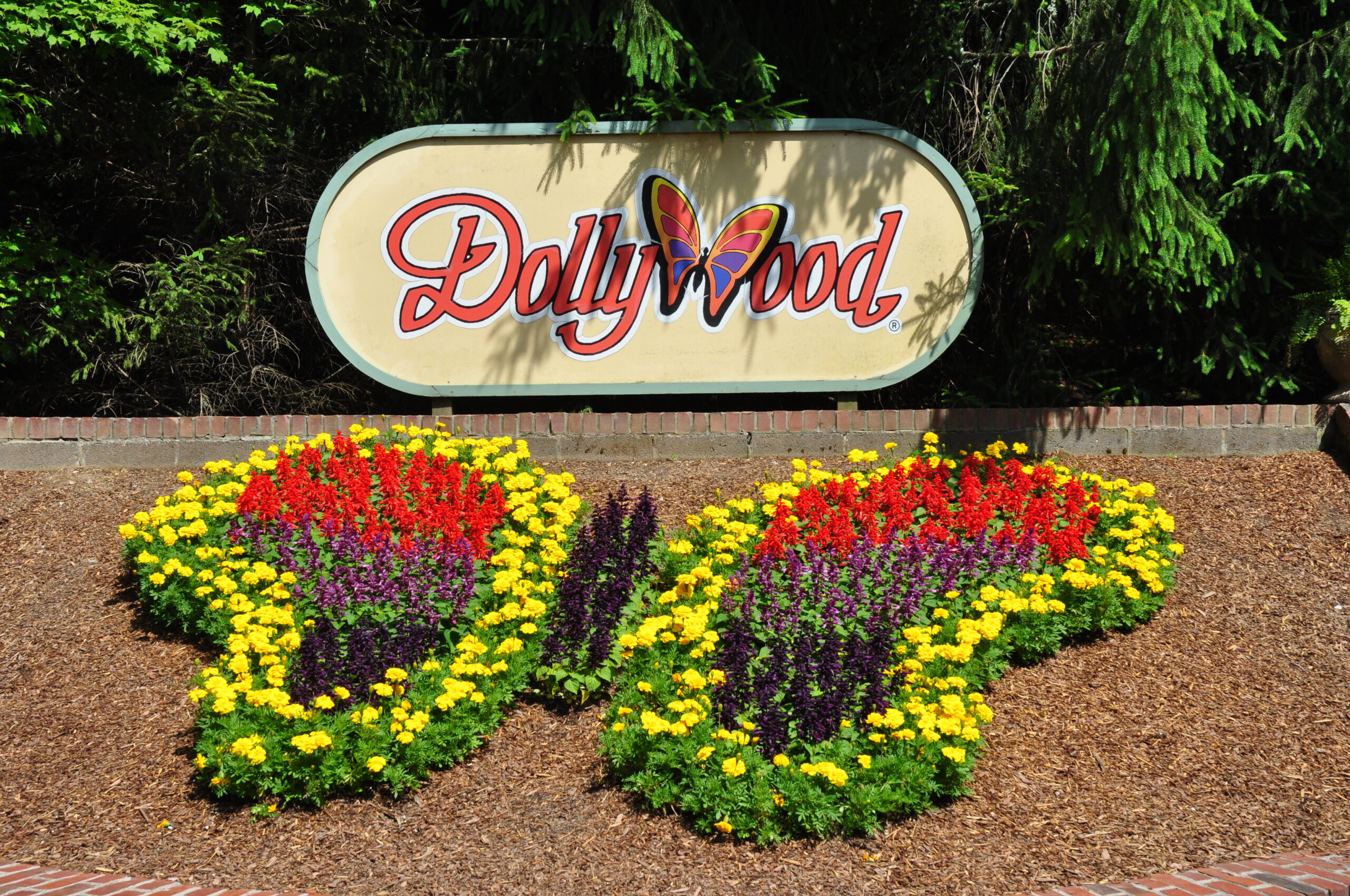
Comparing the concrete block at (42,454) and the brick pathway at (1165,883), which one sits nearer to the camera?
the brick pathway at (1165,883)

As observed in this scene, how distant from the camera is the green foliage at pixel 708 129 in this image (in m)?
6.74

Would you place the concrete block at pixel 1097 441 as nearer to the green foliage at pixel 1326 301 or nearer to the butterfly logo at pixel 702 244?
the green foliage at pixel 1326 301

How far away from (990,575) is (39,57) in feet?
24.6

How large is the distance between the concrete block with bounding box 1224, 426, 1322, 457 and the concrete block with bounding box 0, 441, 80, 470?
24.8 feet

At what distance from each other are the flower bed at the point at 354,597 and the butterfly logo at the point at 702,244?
1.53 m

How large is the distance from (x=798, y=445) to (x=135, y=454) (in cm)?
438

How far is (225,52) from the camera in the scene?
747 centimetres

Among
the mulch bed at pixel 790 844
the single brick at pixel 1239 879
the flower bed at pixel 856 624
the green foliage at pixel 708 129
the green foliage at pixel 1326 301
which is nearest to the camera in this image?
the single brick at pixel 1239 879

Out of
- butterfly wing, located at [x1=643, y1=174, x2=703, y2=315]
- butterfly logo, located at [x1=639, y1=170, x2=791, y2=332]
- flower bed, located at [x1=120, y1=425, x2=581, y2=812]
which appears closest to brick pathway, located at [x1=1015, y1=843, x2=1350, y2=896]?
flower bed, located at [x1=120, y1=425, x2=581, y2=812]

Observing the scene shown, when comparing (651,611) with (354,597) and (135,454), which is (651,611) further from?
(135,454)

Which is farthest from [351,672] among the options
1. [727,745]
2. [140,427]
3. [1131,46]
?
[1131,46]

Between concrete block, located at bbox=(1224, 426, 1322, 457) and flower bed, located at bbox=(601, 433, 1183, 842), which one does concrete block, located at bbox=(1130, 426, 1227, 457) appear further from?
flower bed, located at bbox=(601, 433, 1183, 842)

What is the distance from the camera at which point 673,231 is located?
7152 mm

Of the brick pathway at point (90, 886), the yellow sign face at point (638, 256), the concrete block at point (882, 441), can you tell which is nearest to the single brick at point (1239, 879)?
the brick pathway at point (90, 886)
